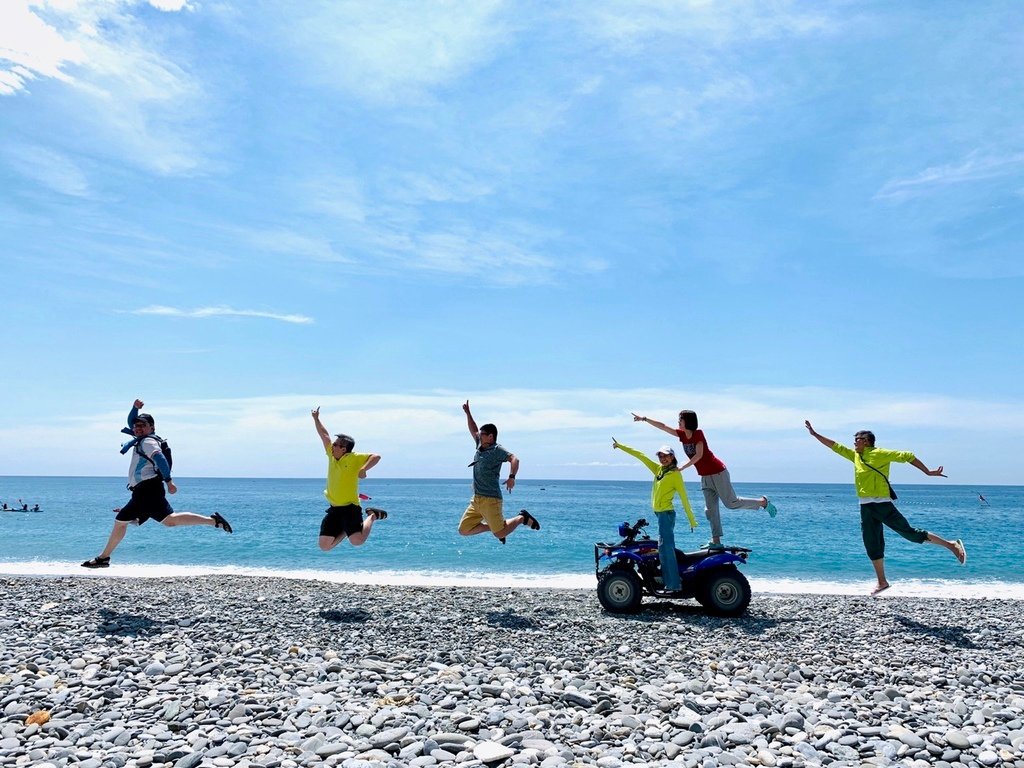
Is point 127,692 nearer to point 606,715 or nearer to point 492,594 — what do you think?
point 606,715

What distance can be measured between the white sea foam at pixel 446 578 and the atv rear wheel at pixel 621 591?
338 inches

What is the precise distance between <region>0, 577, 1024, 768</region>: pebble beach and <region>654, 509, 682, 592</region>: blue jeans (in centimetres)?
55

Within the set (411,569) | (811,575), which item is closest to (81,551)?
(411,569)

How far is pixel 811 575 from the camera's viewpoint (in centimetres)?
2495

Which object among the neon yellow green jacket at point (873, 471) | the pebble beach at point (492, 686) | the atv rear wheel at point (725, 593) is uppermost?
the neon yellow green jacket at point (873, 471)

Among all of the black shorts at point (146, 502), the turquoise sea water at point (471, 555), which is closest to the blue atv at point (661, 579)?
the black shorts at point (146, 502)

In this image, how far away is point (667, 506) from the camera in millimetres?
10062

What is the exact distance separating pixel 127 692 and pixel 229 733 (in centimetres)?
145

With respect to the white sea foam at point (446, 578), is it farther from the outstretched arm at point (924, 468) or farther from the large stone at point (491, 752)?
the large stone at point (491, 752)

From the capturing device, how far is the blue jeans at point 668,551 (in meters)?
9.88

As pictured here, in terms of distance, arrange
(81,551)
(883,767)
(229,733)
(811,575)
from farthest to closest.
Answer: (81,551), (811,575), (229,733), (883,767)

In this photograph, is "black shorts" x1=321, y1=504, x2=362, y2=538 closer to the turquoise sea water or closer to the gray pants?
the gray pants

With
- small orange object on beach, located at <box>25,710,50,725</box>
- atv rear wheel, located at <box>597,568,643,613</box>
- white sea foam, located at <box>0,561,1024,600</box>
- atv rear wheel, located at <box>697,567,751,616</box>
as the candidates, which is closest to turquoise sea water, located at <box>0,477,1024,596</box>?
white sea foam, located at <box>0,561,1024,600</box>

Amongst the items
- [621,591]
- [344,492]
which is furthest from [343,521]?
[621,591]
